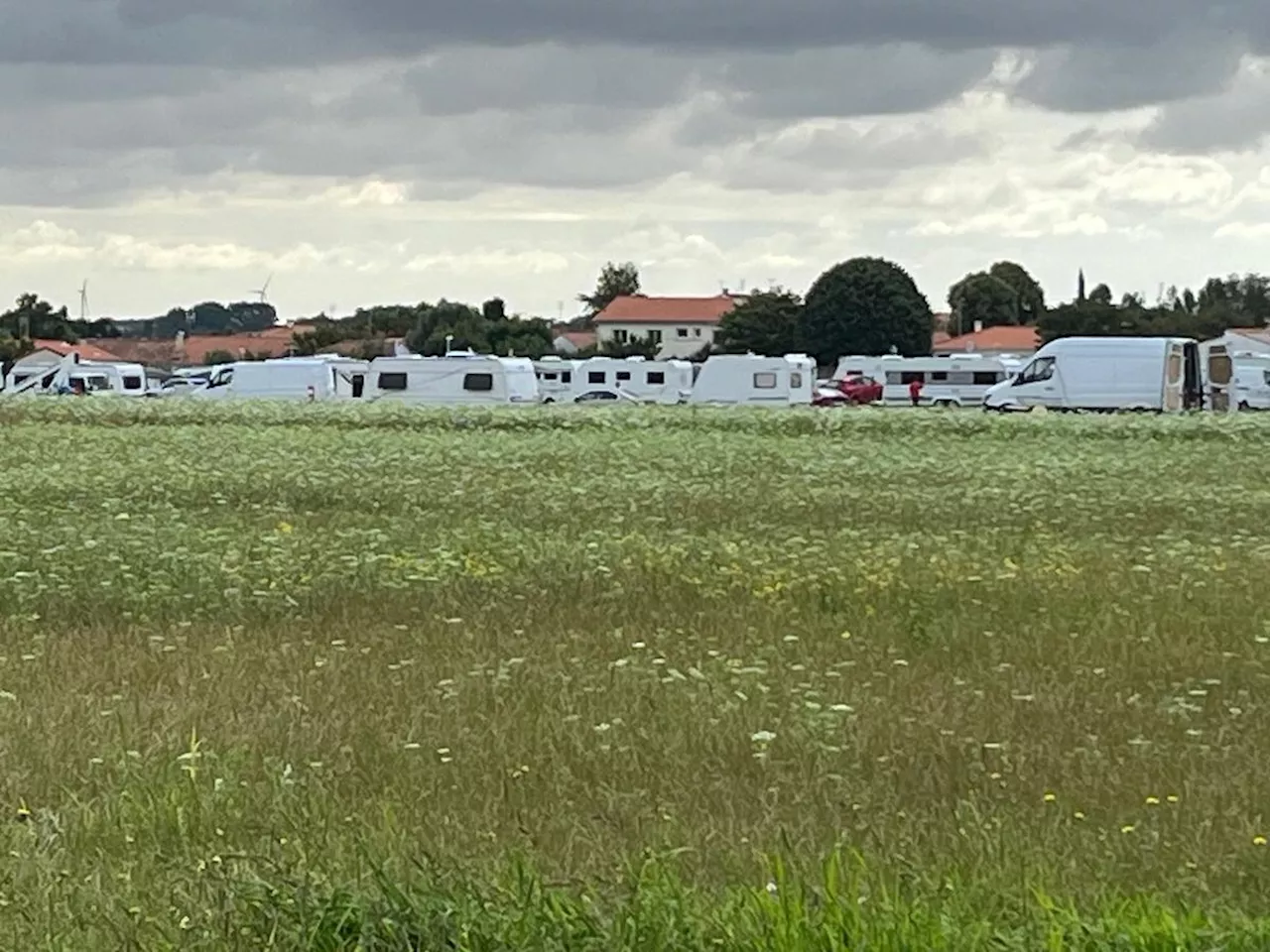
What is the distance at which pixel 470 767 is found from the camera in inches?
342

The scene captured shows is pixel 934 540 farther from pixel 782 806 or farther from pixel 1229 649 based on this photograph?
pixel 782 806

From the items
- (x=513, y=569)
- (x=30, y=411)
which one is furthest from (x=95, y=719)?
(x=30, y=411)

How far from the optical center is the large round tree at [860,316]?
127m

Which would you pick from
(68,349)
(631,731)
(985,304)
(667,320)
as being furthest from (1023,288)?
(631,731)

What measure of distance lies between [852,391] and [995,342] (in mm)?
63156

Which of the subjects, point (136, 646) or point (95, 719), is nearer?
point (95, 719)

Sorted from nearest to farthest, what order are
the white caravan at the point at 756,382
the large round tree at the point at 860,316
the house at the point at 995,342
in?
the white caravan at the point at 756,382
the large round tree at the point at 860,316
the house at the point at 995,342

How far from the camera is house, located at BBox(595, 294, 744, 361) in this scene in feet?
598

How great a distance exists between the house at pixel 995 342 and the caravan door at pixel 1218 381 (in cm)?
6874

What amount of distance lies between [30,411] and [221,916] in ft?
154

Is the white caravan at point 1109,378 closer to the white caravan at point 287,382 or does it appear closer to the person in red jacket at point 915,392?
the person in red jacket at point 915,392

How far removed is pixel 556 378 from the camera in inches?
3487

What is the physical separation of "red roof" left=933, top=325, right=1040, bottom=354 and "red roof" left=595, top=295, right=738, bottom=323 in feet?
123

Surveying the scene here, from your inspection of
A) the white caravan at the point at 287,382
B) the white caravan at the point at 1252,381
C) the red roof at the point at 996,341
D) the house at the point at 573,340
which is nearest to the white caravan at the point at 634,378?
the white caravan at the point at 287,382
